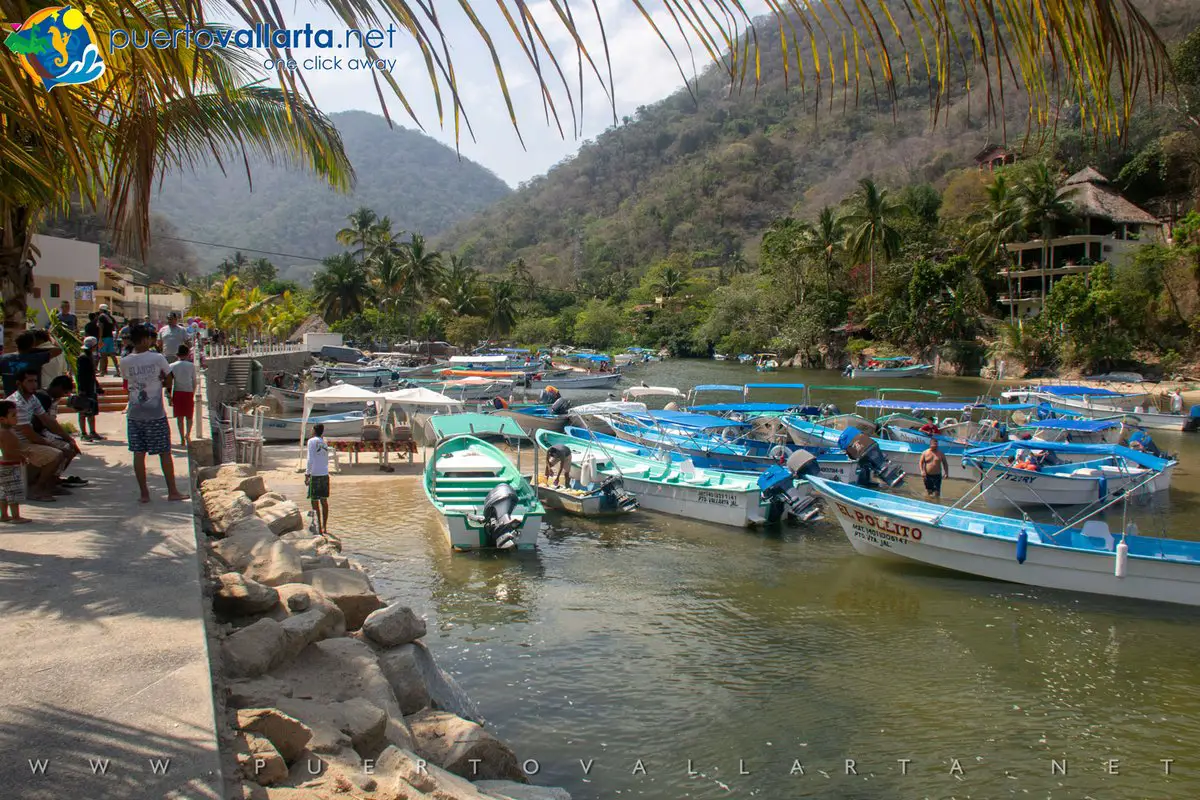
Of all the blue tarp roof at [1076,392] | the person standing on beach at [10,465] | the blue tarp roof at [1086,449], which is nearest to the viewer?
the person standing on beach at [10,465]

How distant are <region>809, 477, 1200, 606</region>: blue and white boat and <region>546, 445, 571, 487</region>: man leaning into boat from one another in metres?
6.37

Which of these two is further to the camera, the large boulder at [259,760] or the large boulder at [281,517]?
the large boulder at [281,517]

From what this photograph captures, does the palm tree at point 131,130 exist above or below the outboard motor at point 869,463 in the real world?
above

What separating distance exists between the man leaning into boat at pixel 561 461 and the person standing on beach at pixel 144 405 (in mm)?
10955

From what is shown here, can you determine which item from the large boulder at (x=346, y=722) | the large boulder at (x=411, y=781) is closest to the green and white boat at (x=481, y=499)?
the large boulder at (x=346, y=722)

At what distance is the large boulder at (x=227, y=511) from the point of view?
33.9 feet

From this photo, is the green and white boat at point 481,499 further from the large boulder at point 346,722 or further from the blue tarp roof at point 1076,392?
the blue tarp roof at point 1076,392

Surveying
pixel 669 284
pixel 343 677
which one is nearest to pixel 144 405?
pixel 343 677

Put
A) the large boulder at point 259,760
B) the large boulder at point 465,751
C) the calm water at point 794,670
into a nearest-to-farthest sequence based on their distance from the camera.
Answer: the large boulder at point 259,760, the large boulder at point 465,751, the calm water at point 794,670

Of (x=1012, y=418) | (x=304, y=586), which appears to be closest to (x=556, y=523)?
(x=304, y=586)

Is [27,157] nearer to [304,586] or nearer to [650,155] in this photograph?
[304,586]

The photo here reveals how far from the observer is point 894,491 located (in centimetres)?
2116

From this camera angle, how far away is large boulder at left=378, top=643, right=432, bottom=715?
738 centimetres

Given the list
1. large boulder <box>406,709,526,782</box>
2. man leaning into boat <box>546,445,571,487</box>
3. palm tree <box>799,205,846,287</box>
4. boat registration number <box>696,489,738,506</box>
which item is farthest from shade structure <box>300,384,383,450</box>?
palm tree <box>799,205,846,287</box>
